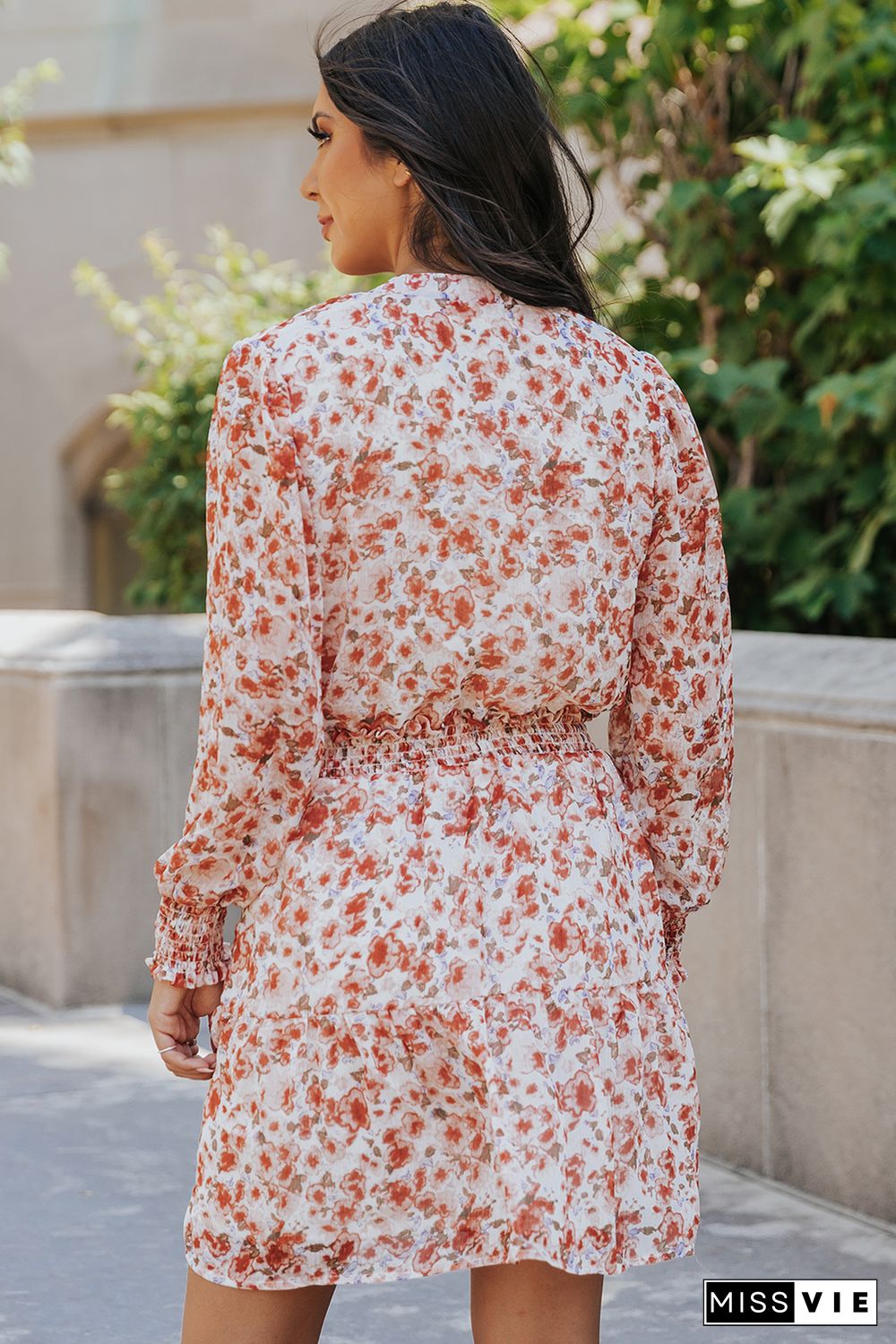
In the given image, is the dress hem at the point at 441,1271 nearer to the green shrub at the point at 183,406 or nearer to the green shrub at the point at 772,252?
the green shrub at the point at 772,252

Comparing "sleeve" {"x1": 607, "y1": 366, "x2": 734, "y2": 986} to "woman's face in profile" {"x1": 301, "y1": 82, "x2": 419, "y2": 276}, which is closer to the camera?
"woman's face in profile" {"x1": 301, "y1": 82, "x2": 419, "y2": 276}

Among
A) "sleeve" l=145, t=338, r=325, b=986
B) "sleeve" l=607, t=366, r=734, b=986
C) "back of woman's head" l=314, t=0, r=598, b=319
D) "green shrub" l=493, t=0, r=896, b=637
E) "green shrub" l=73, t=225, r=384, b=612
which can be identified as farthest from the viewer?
"green shrub" l=73, t=225, r=384, b=612

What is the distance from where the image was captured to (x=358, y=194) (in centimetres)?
208

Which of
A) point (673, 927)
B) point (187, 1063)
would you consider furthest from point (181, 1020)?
point (673, 927)

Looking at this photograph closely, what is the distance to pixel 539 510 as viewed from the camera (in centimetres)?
200

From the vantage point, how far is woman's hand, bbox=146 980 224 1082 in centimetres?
209

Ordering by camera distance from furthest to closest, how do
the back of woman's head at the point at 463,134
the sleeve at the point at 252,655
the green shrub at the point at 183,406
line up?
the green shrub at the point at 183,406 < the back of woman's head at the point at 463,134 < the sleeve at the point at 252,655

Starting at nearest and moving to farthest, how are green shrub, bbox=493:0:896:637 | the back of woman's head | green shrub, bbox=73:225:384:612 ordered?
1. the back of woman's head
2. green shrub, bbox=493:0:896:637
3. green shrub, bbox=73:225:384:612

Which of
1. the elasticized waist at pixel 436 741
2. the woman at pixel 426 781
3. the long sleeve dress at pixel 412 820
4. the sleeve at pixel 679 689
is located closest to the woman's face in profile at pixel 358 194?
the woman at pixel 426 781

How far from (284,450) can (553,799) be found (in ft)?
1.51

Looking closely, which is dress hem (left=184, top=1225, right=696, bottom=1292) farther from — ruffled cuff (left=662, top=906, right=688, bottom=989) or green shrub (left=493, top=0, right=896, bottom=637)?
green shrub (left=493, top=0, right=896, bottom=637)

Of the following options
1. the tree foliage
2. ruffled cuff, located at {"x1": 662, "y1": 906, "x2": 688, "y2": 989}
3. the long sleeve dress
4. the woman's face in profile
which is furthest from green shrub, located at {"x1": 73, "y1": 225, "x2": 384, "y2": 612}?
the long sleeve dress

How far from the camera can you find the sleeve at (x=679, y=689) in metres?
2.18

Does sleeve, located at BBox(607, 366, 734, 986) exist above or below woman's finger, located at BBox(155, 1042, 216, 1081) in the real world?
above
